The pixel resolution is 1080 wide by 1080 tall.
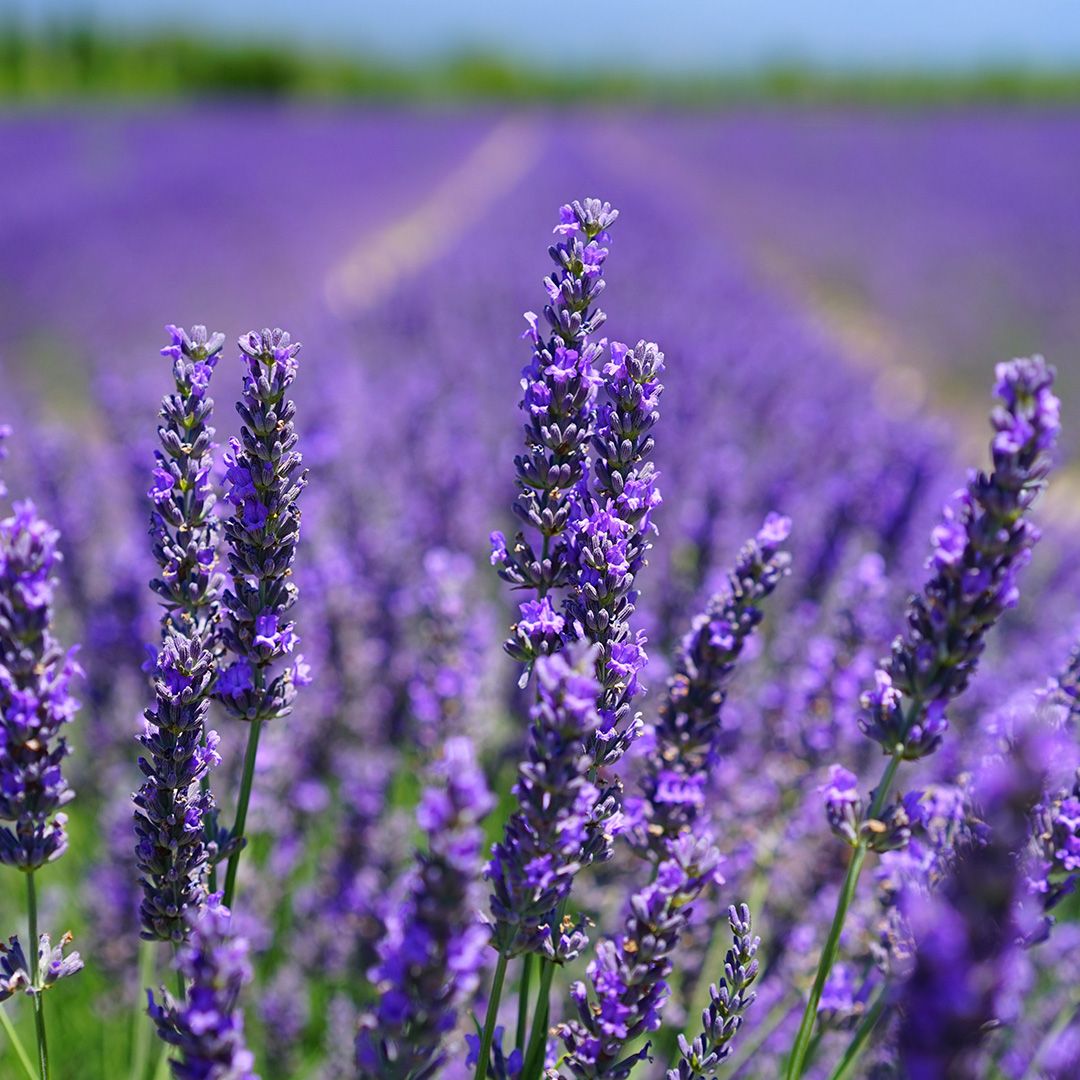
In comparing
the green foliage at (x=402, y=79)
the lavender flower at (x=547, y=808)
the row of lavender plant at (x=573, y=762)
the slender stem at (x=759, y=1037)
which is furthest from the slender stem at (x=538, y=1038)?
the green foliage at (x=402, y=79)

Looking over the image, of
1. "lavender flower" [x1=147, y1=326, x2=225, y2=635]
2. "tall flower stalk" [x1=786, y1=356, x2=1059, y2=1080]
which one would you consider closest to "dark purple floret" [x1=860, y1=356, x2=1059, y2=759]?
"tall flower stalk" [x1=786, y1=356, x2=1059, y2=1080]

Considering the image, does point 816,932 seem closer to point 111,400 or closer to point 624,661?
point 624,661

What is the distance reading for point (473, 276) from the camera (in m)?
9.73

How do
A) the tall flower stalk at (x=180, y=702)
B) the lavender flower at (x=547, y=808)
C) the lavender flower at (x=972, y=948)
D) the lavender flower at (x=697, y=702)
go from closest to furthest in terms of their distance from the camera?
the lavender flower at (x=972, y=948) < the lavender flower at (x=547, y=808) < the tall flower stalk at (x=180, y=702) < the lavender flower at (x=697, y=702)

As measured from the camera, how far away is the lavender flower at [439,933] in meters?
0.81

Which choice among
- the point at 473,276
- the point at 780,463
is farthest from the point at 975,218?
the point at 780,463

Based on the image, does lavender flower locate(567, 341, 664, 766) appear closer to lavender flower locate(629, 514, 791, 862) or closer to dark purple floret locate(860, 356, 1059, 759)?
lavender flower locate(629, 514, 791, 862)

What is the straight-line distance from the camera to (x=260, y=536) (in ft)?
3.78

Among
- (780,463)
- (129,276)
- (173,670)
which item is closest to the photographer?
(173,670)

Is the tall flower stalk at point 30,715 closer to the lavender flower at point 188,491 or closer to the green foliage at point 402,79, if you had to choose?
the lavender flower at point 188,491

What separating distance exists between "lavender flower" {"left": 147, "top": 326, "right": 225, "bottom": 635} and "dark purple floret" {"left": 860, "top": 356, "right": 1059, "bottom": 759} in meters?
0.79

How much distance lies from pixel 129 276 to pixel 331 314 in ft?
11.0

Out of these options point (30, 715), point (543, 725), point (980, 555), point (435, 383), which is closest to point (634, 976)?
point (543, 725)

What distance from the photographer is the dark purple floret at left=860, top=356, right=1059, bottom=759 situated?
101 centimetres
